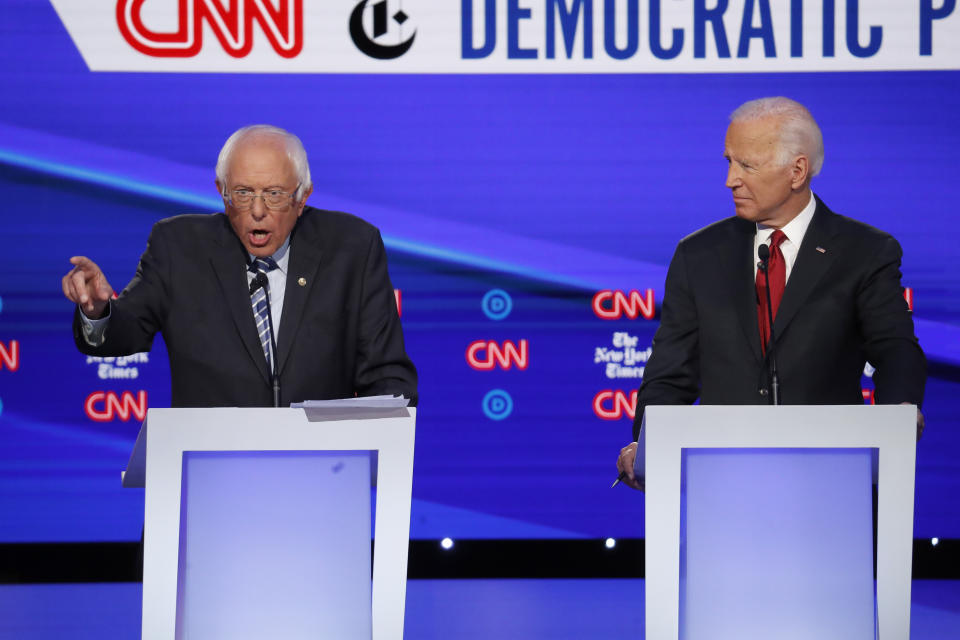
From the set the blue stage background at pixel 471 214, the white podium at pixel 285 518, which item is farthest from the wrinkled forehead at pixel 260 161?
Result: the blue stage background at pixel 471 214

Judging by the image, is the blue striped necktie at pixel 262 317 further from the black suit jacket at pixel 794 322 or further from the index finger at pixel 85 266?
the black suit jacket at pixel 794 322

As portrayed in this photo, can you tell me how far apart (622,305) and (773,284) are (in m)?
1.80

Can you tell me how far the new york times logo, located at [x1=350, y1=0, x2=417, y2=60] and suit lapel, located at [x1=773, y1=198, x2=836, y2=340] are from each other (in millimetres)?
2254

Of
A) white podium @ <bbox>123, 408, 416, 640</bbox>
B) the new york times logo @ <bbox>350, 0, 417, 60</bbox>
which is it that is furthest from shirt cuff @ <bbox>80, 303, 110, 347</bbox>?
the new york times logo @ <bbox>350, 0, 417, 60</bbox>

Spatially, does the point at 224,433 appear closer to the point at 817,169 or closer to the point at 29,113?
the point at 817,169

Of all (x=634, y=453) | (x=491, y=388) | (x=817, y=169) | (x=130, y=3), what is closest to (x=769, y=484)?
(x=634, y=453)

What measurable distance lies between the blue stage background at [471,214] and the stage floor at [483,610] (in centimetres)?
22

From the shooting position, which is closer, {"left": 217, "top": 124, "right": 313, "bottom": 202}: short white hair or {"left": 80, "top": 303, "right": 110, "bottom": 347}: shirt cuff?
{"left": 80, "top": 303, "right": 110, "bottom": 347}: shirt cuff

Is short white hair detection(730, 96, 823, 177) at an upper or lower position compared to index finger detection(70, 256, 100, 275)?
upper

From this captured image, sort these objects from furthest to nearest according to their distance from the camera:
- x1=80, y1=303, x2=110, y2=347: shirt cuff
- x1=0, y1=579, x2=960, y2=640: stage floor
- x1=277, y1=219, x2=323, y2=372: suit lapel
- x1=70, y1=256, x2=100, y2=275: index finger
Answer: x1=0, y1=579, x2=960, y2=640: stage floor < x1=277, y1=219, x2=323, y2=372: suit lapel < x1=80, y1=303, x2=110, y2=347: shirt cuff < x1=70, y1=256, x2=100, y2=275: index finger

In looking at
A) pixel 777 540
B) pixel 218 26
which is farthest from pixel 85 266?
pixel 218 26

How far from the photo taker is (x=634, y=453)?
2.38 m

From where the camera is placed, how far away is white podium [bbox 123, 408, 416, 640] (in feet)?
6.19

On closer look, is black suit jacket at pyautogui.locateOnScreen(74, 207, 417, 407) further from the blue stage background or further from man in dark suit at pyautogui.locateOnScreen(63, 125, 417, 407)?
the blue stage background
